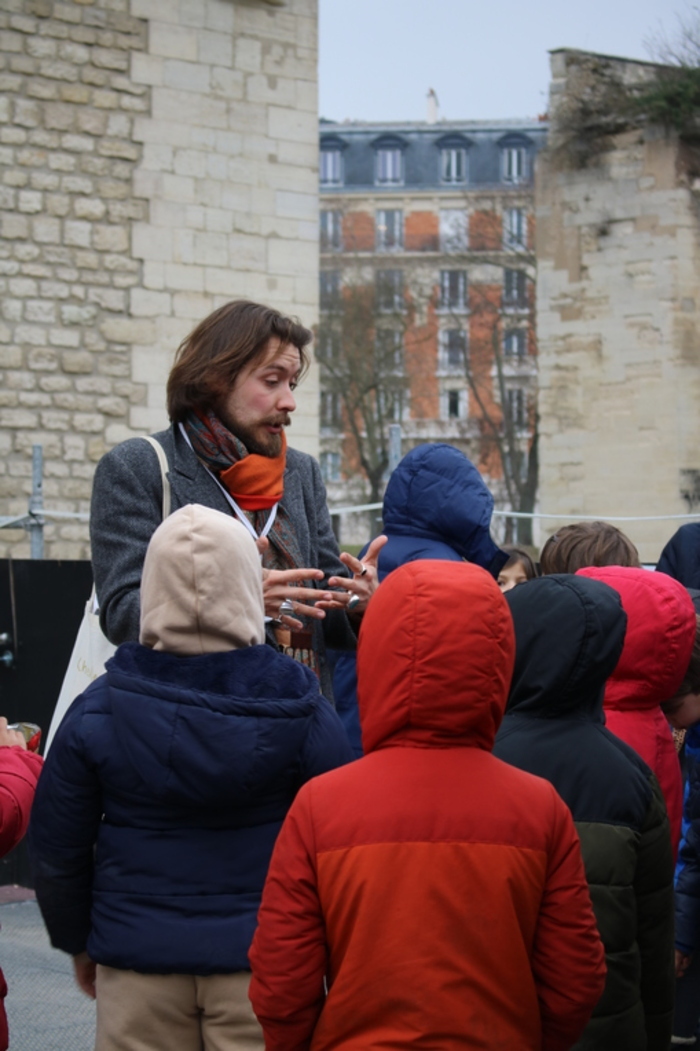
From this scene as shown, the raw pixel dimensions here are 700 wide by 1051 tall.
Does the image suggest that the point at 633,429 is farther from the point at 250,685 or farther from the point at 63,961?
→ the point at 250,685

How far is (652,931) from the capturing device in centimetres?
233

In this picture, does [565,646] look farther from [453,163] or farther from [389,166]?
[453,163]

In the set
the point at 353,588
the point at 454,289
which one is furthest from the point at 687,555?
the point at 454,289

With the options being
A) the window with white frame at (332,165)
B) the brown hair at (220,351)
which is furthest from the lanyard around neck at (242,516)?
the window with white frame at (332,165)

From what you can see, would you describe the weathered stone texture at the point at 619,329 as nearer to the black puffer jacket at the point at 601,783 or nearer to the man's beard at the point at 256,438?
the man's beard at the point at 256,438

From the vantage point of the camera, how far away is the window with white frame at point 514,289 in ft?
121

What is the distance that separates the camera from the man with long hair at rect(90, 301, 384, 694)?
104 inches

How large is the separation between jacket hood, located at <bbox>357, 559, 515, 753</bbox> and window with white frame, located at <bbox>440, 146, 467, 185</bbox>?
5677cm

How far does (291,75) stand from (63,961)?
8.42 m

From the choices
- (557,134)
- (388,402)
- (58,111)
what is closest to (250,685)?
(58,111)

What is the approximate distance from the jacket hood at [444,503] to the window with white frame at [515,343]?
3315 centimetres

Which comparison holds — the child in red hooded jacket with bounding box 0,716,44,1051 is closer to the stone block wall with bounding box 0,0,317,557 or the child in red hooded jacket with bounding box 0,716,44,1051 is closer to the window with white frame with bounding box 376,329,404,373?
the stone block wall with bounding box 0,0,317,557

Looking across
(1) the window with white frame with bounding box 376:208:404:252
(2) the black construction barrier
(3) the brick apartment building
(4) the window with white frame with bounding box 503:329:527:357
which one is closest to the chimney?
(3) the brick apartment building

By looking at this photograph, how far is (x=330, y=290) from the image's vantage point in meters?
37.2
